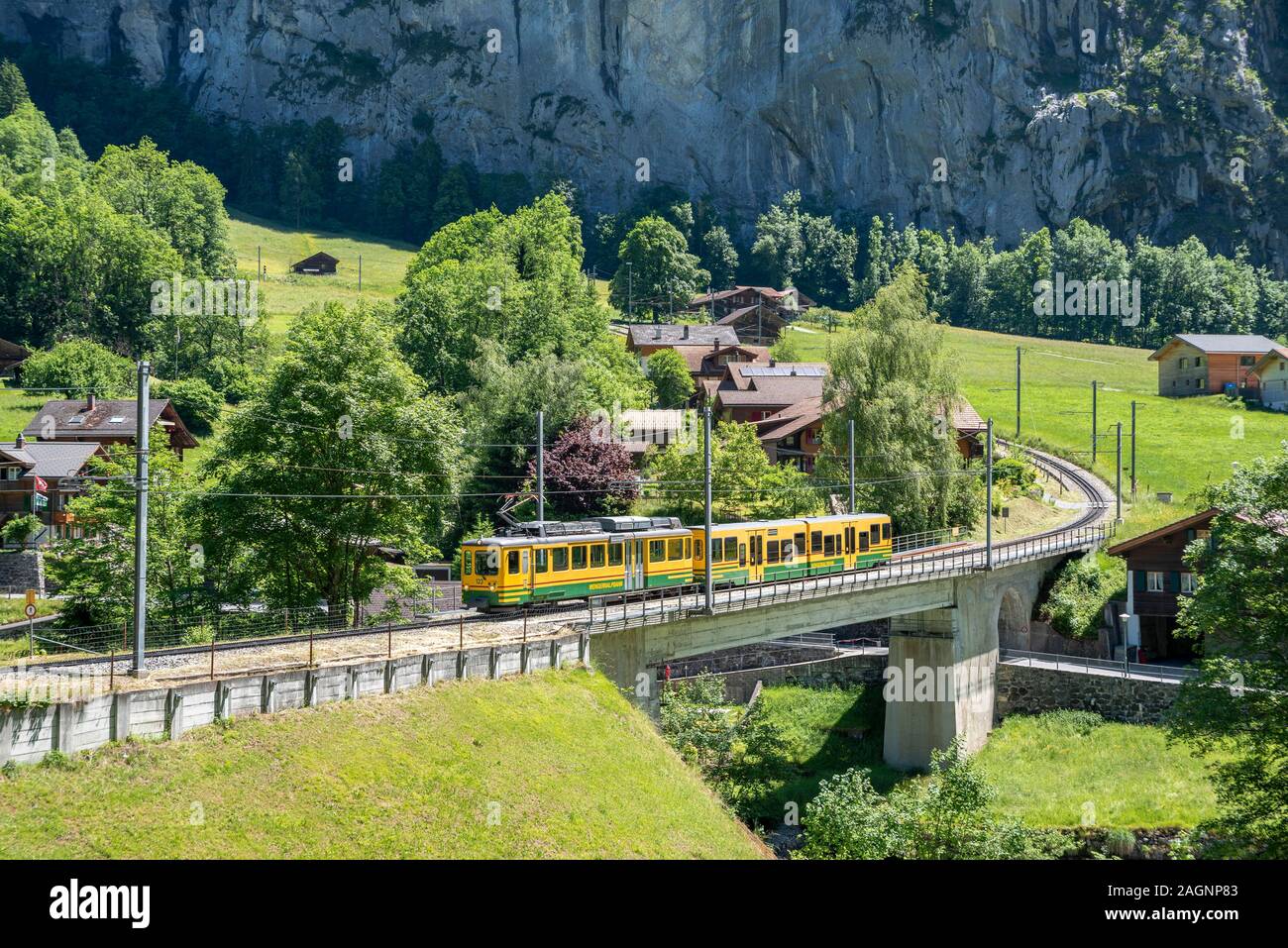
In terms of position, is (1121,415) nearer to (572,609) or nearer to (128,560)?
(572,609)

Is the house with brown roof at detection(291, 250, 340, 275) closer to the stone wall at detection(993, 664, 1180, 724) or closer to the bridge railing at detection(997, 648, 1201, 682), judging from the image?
the bridge railing at detection(997, 648, 1201, 682)

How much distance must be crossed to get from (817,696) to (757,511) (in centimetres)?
1030

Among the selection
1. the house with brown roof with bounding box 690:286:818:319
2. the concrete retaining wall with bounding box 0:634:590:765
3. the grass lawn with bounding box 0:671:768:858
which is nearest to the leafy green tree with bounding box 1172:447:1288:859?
the grass lawn with bounding box 0:671:768:858

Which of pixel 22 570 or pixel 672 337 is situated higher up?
pixel 672 337

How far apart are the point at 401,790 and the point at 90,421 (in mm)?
54435

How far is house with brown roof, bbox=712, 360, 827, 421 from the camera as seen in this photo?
95.7 meters

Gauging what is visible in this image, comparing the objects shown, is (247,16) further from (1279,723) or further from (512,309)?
(1279,723)

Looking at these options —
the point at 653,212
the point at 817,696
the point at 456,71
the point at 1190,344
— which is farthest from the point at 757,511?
the point at 456,71

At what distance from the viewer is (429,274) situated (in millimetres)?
98062

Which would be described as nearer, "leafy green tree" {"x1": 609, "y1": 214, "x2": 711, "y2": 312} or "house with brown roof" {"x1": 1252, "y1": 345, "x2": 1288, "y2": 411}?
"house with brown roof" {"x1": 1252, "y1": 345, "x2": 1288, "y2": 411}

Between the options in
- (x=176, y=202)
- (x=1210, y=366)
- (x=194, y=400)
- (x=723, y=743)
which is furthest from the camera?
(x=176, y=202)

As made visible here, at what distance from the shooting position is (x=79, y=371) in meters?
87.4

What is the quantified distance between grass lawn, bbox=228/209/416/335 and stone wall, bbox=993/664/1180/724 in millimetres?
65634

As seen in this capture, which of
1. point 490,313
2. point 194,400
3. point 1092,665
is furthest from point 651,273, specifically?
point 1092,665
